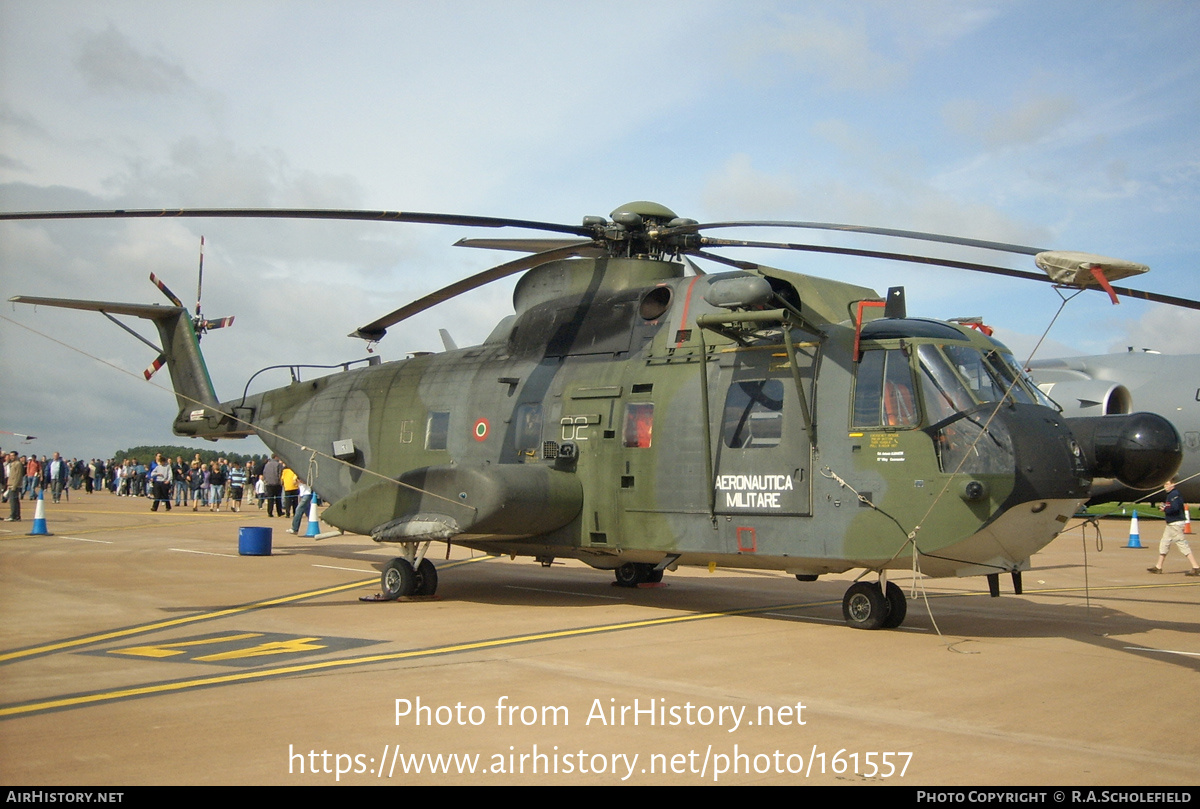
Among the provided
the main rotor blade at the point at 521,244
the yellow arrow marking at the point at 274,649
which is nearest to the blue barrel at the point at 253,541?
the main rotor blade at the point at 521,244

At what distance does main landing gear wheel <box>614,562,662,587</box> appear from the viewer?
45.9 ft

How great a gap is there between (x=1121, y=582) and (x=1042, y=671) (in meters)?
9.12

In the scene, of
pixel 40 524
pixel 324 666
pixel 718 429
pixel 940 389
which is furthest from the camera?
pixel 40 524

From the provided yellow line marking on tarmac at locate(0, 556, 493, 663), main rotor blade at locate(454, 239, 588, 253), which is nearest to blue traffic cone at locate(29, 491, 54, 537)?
yellow line marking on tarmac at locate(0, 556, 493, 663)

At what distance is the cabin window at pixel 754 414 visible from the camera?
402 inches

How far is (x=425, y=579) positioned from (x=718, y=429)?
4508mm

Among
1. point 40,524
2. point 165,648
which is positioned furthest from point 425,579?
point 40,524

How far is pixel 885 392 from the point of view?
9.59m

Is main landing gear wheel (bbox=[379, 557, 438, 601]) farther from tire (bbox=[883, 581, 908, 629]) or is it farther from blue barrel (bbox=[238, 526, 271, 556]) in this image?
blue barrel (bbox=[238, 526, 271, 556])

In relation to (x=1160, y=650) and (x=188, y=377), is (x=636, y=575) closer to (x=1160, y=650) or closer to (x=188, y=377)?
(x=1160, y=650)

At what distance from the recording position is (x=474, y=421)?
13.1m

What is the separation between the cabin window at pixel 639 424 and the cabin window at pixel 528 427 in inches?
55.5

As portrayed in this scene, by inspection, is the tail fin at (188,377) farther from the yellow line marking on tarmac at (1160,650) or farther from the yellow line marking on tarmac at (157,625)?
the yellow line marking on tarmac at (1160,650)

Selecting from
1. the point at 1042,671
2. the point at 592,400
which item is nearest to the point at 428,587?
the point at 592,400
